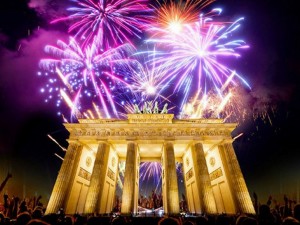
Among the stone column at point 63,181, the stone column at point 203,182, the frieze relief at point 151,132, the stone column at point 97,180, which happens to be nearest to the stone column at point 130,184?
the frieze relief at point 151,132

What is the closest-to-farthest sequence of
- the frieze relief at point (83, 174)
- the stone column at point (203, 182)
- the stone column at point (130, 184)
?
1. the stone column at point (203, 182)
2. the stone column at point (130, 184)
3. the frieze relief at point (83, 174)

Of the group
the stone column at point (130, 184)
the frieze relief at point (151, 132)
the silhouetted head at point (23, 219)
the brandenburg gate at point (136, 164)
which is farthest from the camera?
the frieze relief at point (151, 132)

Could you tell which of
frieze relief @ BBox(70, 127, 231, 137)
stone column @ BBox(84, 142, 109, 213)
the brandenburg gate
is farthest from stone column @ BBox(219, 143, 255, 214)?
stone column @ BBox(84, 142, 109, 213)

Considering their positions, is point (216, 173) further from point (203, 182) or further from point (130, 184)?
point (130, 184)

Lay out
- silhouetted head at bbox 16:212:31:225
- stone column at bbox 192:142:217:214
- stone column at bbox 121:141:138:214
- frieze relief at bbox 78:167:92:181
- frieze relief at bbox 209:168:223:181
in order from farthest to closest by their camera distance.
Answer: frieze relief at bbox 209:168:223:181, frieze relief at bbox 78:167:92:181, stone column at bbox 121:141:138:214, stone column at bbox 192:142:217:214, silhouetted head at bbox 16:212:31:225

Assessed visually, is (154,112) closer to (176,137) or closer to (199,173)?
(176,137)

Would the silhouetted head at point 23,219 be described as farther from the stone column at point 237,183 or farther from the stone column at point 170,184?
the stone column at point 237,183

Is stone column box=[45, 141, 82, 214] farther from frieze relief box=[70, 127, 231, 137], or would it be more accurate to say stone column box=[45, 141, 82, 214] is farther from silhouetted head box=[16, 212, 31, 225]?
silhouetted head box=[16, 212, 31, 225]

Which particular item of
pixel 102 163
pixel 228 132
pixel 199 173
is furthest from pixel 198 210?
pixel 102 163
